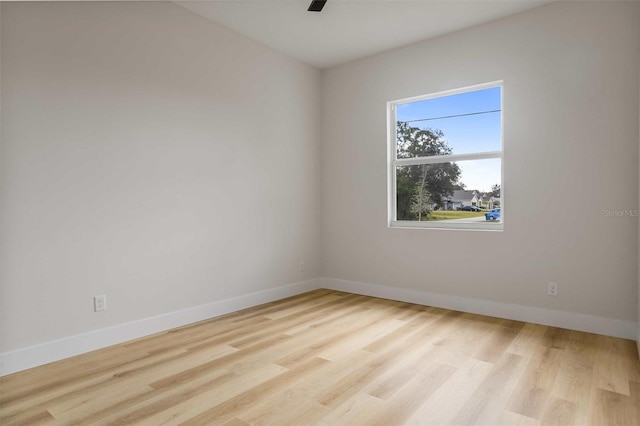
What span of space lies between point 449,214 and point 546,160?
3.46 feet

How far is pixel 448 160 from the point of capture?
4.11m

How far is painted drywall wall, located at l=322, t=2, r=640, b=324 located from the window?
0.47ft

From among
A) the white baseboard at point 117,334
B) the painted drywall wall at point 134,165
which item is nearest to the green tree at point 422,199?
the painted drywall wall at point 134,165

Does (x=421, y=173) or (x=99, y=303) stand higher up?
(x=421, y=173)

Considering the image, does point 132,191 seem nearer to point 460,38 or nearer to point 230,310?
point 230,310

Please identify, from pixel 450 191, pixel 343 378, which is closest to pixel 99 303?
pixel 343 378

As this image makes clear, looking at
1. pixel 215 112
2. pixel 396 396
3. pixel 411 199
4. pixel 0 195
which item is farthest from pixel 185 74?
pixel 396 396

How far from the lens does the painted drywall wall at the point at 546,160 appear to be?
10.2ft

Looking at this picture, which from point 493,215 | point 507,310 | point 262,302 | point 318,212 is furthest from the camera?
point 318,212

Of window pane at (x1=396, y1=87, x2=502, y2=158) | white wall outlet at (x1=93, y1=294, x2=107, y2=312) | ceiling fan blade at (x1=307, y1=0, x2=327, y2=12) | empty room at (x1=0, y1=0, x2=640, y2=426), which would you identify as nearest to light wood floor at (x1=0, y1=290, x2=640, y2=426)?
empty room at (x1=0, y1=0, x2=640, y2=426)

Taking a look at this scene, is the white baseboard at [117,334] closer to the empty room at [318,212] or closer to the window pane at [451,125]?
the empty room at [318,212]

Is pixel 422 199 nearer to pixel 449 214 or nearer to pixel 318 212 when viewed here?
pixel 449 214

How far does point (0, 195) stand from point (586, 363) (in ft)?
13.0

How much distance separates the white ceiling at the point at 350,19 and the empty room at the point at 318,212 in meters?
0.03
